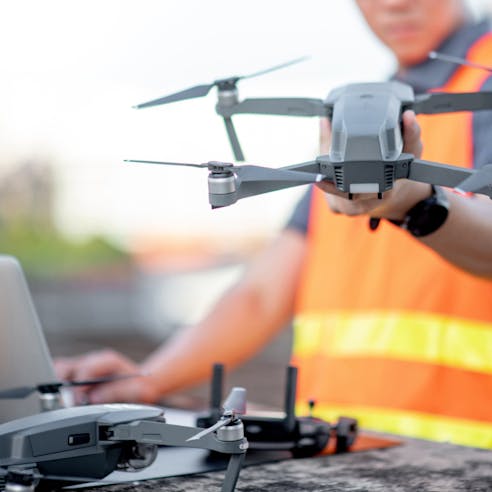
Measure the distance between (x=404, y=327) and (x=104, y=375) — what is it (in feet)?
2.21

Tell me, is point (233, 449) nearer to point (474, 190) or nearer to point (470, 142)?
point (474, 190)

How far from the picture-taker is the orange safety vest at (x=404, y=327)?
2.07 meters

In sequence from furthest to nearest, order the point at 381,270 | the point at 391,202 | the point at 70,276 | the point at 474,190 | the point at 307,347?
the point at 70,276 < the point at 307,347 < the point at 381,270 < the point at 391,202 < the point at 474,190

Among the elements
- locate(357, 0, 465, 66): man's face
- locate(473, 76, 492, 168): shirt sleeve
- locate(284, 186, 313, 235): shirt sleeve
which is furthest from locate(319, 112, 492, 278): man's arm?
locate(284, 186, 313, 235): shirt sleeve

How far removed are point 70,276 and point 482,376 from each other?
1458 centimetres

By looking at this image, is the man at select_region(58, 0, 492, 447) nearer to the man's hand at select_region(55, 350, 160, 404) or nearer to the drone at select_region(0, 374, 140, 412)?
the man's hand at select_region(55, 350, 160, 404)

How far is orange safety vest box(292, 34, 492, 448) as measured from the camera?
2.07 m

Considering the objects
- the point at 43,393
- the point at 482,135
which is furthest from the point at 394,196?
the point at 482,135

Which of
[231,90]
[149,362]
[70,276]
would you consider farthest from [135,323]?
[231,90]

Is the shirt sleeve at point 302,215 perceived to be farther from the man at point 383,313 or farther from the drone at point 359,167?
the drone at point 359,167

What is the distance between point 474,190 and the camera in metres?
0.97

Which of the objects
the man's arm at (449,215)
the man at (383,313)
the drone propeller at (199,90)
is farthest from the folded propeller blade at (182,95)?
the man at (383,313)

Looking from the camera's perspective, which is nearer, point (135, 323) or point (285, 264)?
point (285, 264)

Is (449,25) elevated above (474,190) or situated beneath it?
elevated above
